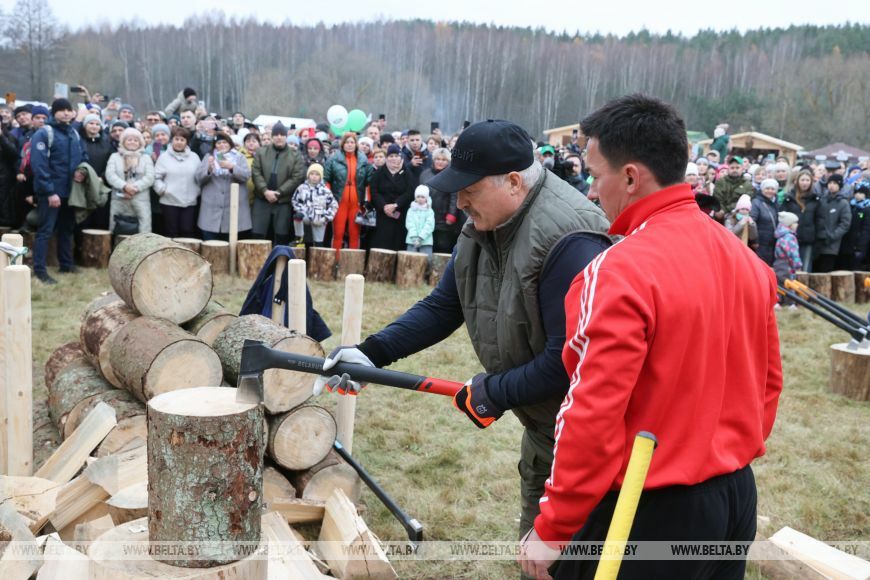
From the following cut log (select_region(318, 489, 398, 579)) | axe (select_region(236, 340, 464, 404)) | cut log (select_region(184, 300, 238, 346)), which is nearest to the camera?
axe (select_region(236, 340, 464, 404))

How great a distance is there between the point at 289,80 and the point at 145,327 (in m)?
45.0

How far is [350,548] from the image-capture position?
3.44 metres

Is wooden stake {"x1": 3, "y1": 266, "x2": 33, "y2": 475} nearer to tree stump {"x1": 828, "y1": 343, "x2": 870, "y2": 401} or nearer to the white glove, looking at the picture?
the white glove

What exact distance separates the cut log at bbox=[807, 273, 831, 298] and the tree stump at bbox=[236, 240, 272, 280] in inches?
316

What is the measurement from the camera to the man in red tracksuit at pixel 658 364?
5.47 ft

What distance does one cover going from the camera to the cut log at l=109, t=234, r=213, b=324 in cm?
443

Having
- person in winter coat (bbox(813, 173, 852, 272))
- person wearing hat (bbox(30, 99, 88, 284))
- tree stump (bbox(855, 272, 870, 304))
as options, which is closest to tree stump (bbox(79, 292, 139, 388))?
person wearing hat (bbox(30, 99, 88, 284))

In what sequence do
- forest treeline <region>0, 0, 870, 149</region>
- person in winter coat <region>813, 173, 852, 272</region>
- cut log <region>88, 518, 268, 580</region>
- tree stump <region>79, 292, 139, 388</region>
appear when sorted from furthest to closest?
1. forest treeline <region>0, 0, 870, 149</region>
2. person in winter coat <region>813, 173, 852, 272</region>
3. tree stump <region>79, 292, 139, 388</region>
4. cut log <region>88, 518, 268, 580</region>

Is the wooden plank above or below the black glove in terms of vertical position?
below

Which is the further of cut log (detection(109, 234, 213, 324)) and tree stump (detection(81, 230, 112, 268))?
tree stump (detection(81, 230, 112, 268))

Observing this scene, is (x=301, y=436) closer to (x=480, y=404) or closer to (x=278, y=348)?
(x=278, y=348)

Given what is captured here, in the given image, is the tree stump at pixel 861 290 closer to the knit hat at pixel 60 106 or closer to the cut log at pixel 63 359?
the cut log at pixel 63 359

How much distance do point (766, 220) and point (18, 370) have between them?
368 inches

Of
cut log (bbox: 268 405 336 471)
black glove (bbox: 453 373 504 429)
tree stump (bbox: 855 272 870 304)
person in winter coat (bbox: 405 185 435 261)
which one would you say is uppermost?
black glove (bbox: 453 373 504 429)
